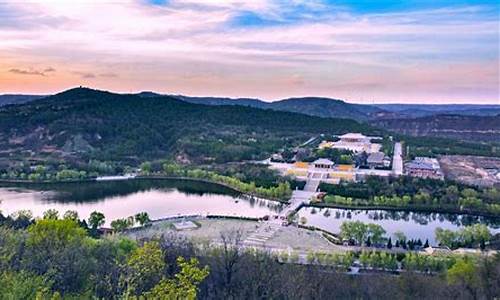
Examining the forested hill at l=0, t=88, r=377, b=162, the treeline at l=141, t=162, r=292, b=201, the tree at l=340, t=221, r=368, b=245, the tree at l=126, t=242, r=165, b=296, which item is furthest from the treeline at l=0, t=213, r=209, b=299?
the forested hill at l=0, t=88, r=377, b=162

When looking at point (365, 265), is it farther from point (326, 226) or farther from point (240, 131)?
point (240, 131)

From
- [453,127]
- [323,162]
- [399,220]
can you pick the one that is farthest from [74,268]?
[453,127]

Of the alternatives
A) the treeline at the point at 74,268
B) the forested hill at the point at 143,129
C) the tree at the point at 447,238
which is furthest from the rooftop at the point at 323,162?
the treeline at the point at 74,268

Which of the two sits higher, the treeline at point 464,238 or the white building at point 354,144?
the white building at point 354,144

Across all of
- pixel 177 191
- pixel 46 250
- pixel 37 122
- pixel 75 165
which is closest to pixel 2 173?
pixel 75 165

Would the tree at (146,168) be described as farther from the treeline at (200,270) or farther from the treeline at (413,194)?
the treeline at (200,270)

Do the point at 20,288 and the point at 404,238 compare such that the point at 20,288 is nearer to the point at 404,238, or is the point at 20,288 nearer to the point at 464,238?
the point at 404,238
